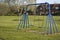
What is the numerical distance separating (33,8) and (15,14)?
12.3 meters

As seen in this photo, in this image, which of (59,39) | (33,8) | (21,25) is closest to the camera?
(59,39)

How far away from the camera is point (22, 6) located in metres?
42.7

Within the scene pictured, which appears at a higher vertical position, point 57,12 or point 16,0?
point 16,0

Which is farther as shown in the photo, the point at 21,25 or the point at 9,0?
the point at 9,0

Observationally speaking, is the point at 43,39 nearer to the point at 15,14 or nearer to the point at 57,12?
the point at 15,14

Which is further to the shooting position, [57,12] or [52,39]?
[57,12]

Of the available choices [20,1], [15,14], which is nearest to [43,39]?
[20,1]

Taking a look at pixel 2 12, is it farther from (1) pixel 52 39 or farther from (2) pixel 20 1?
(1) pixel 52 39

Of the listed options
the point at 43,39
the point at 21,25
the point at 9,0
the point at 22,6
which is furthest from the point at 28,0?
the point at 43,39

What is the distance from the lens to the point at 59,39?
12859 mm

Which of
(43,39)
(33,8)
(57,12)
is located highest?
(43,39)

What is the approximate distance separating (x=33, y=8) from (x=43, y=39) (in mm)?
28177

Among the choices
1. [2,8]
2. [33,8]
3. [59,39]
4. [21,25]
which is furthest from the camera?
[2,8]

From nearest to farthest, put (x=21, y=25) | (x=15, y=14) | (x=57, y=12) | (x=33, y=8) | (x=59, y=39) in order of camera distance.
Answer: (x=59, y=39) → (x=21, y=25) → (x=33, y=8) → (x=15, y=14) → (x=57, y=12)
